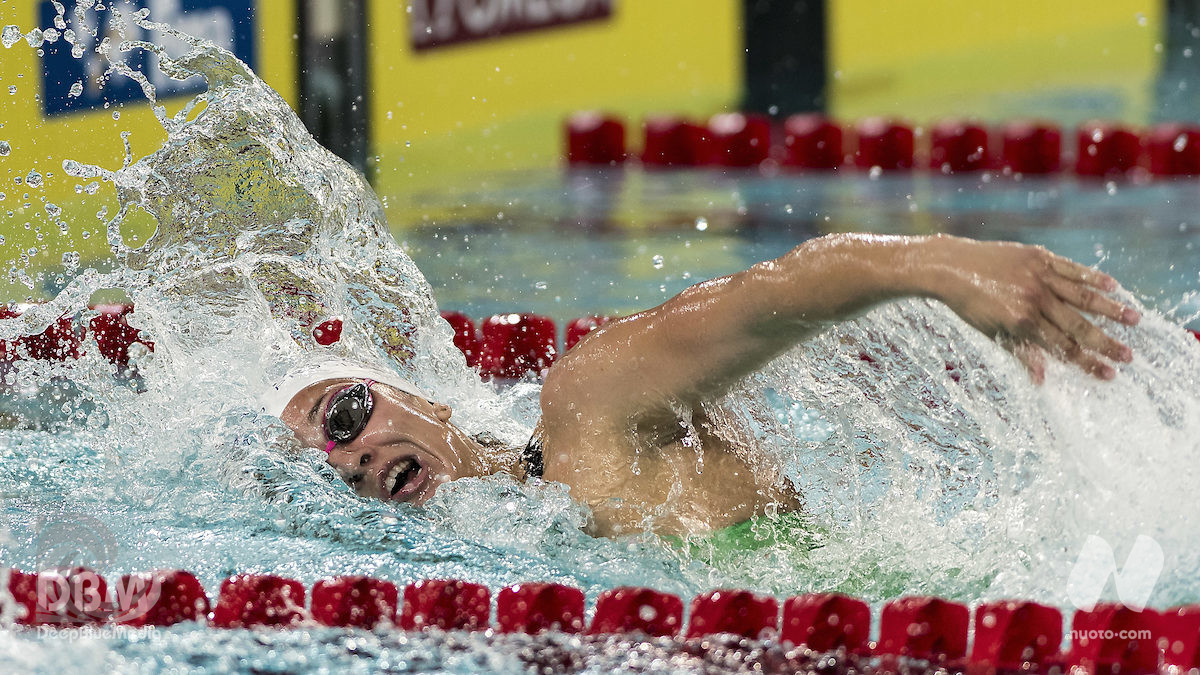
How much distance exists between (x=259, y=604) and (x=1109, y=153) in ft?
15.9

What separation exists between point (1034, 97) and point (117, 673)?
265 inches

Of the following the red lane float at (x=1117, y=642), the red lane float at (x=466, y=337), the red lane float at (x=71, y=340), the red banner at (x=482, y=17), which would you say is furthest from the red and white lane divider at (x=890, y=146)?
the red lane float at (x=1117, y=642)

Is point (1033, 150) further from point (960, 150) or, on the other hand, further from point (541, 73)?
point (541, 73)

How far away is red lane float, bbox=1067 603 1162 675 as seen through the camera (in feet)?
5.32

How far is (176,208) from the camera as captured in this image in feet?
9.90

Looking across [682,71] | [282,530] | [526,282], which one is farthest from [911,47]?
[282,530]

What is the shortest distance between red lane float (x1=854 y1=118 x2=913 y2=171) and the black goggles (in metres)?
4.27

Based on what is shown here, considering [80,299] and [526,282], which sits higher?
[80,299]

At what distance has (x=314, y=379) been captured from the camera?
232cm

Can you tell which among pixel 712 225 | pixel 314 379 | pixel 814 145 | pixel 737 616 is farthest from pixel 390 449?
pixel 814 145

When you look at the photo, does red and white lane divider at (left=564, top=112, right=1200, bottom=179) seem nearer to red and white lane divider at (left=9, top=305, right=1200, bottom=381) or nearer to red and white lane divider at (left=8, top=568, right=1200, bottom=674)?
red and white lane divider at (left=9, top=305, right=1200, bottom=381)

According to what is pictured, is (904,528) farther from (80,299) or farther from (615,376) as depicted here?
(80,299)

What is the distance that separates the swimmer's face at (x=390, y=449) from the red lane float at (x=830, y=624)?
0.70m

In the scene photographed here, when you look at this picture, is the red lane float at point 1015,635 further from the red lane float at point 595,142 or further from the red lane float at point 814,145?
the red lane float at point 595,142
